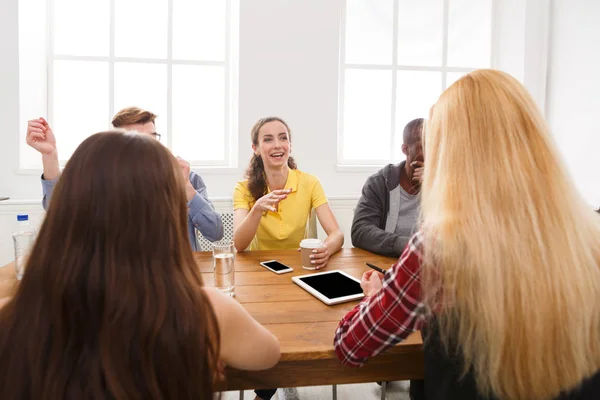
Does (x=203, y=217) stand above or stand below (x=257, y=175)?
below

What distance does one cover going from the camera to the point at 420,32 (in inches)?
148

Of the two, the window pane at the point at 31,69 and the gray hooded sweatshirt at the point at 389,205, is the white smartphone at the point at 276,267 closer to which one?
the gray hooded sweatshirt at the point at 389,205

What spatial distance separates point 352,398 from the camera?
82.7 inches

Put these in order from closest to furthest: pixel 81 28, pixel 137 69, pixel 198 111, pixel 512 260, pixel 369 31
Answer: pixel 512 260 → pixel 81 28 → pixel 137 69 → pixel 198 111 → pixel 369 31

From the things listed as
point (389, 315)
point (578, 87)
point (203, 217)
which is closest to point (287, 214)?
point (203, 217)

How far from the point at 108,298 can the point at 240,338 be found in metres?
0.28

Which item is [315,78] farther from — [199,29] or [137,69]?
[137,69]

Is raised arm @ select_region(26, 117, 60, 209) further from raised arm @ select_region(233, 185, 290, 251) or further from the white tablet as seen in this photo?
the white tablet

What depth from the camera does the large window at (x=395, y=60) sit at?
12.1 feet

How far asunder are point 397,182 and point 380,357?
1.33 m

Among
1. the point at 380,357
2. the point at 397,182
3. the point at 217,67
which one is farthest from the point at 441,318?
the point at 217,67

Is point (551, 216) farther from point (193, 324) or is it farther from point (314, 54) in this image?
point (314, 54)

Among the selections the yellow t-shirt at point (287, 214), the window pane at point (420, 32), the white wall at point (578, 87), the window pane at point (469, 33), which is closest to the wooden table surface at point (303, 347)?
the yellow t-shirt at point (287, 214)

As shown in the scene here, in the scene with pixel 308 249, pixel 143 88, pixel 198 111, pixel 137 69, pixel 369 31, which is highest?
pixel 369 31
